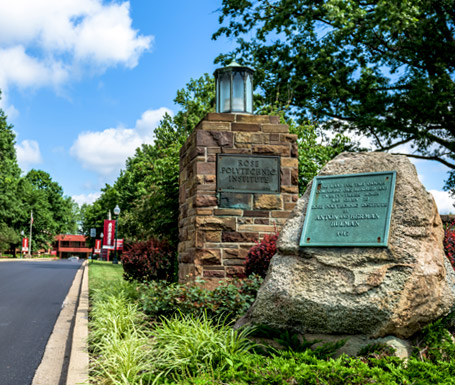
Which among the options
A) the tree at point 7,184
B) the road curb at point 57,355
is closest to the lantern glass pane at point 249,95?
the road curb at point 57,355

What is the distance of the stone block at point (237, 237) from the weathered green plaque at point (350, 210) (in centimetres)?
309

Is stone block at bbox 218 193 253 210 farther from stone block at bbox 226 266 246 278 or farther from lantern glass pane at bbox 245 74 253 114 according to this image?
lantern glass pane at bbox 245 74 253 114

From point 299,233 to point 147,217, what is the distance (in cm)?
1530

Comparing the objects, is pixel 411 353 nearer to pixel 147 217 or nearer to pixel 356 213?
pixel 356 213

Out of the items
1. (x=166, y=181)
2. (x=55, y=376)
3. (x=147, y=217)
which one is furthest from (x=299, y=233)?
(x=147, y=217)

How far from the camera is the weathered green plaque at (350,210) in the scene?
4535mm

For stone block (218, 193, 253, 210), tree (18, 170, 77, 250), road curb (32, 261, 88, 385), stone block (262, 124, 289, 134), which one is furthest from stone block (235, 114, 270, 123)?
tree (18, 170, 77, 250)

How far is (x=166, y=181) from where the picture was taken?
42.4 feet

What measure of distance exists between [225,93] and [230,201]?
7.11 ft

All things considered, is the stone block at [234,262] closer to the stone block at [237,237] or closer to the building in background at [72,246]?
the stone block at [237,237]

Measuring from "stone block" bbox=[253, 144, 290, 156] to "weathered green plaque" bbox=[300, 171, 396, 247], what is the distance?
10.5 ft

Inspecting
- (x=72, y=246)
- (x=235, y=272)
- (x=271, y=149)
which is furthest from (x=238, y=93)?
(x=72, y=246)

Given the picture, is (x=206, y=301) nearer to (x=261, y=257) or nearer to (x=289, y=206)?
(x=261, y=257)

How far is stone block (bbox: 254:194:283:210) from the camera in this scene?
27.2 feet
